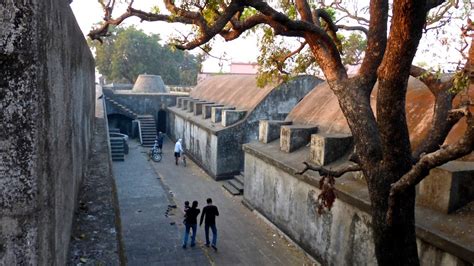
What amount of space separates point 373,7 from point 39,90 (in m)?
4.32

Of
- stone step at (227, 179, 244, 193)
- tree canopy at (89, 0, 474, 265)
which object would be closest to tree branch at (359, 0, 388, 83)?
tree canopy at (89, 0, 474, 265)

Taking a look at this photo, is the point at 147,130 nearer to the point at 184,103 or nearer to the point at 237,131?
the point at 184,103

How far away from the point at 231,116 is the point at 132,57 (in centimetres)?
3002

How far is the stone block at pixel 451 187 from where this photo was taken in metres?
6.11

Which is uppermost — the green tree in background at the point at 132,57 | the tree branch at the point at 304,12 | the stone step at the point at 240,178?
the green tree in background at the point at 132,57

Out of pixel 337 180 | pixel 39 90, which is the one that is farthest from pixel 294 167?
pixel 39 90

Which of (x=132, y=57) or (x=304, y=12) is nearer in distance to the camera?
(x=304, y=12)

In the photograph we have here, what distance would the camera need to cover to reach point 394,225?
13.8ft

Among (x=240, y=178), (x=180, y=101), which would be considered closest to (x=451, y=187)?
(x=240, y=178)

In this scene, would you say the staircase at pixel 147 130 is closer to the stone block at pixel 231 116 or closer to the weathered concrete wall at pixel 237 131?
the weathered concrete wall at pixel 237 131

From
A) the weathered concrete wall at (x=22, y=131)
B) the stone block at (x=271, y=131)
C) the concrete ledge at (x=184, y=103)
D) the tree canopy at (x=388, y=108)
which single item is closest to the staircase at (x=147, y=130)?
the concrete ledge at (x=184, y=103)

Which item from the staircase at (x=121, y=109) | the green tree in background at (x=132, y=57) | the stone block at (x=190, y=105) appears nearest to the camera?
the stone block at (x=190, y=105)

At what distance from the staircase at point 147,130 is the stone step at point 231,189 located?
1046 cm

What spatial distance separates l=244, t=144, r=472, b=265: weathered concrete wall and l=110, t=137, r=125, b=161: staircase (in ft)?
28.6
